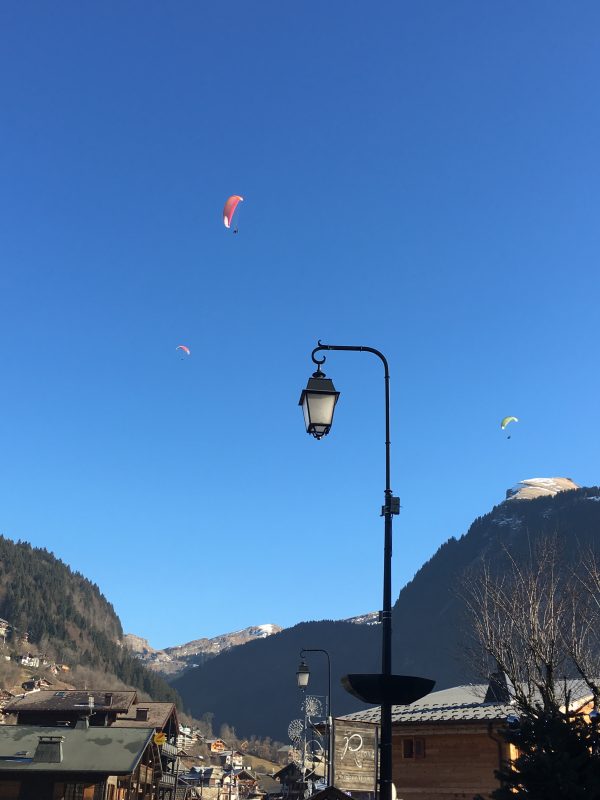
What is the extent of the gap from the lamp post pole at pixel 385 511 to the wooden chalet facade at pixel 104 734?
111 ft

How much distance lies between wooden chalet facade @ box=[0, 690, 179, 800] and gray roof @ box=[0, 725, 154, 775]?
5 centimetres

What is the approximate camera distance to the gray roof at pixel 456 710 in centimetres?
2791

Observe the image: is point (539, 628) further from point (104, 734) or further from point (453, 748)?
point (104, 734)

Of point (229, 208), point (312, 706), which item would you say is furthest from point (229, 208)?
point (312, 706)

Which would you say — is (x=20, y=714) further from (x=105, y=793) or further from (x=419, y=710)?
(x=419, y=710)

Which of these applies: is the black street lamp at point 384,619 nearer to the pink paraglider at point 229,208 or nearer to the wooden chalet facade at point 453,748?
the wooden chalet facade at point 453,748

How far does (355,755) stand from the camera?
14.9 meters

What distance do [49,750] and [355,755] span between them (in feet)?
102

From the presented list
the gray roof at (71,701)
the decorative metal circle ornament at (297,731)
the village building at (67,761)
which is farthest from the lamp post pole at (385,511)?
the gray roof at (71,701)

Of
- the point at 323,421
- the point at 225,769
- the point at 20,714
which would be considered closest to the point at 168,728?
the point at 20,714

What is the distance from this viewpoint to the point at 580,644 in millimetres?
24891

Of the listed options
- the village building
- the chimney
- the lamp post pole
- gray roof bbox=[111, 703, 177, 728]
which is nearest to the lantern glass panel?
the lamp post pole

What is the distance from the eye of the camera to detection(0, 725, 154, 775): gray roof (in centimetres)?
3944

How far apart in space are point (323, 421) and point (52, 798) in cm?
3702
